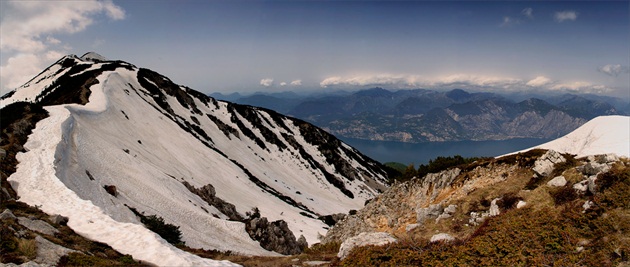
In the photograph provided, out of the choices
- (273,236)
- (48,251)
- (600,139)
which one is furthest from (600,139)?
(48,251)

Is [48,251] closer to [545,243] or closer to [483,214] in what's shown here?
[545,243]

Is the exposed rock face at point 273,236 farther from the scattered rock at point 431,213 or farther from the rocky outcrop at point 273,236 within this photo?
the scattered rock at point 431,213

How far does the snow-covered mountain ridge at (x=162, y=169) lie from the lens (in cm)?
1703

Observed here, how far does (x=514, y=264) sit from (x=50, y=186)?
23.5 m

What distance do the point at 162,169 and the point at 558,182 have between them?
4037 cm

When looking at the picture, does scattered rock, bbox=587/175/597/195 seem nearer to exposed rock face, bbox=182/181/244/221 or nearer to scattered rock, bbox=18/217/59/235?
scattered rock, bbox=18/217/59/235

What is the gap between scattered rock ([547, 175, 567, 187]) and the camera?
15584mm

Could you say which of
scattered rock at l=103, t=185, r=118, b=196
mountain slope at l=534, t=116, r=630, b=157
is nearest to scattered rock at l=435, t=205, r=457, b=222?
scattered rock at l=103, t=185, r=118, b=196

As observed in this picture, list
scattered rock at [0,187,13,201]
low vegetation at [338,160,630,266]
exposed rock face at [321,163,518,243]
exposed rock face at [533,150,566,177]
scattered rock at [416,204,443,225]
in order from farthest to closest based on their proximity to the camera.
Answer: exposed rock face at [321,163,518,243], scattered rock at [416,204,443,225], exposed rock face at [533,150,566,177], scattered rock at [0,187,13,201], low vegetation at [338,160,630,266]

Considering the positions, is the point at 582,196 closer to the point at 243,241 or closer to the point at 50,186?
the point at 243,241

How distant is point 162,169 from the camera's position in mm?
39156

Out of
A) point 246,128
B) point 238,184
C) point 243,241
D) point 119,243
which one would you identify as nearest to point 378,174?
point 246,128

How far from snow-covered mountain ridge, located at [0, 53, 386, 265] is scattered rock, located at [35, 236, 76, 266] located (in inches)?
80.0

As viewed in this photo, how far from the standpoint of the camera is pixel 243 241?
28.7 m
